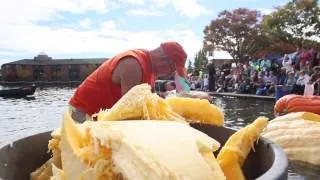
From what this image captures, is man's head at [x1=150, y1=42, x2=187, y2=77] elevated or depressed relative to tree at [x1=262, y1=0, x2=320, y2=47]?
depressed

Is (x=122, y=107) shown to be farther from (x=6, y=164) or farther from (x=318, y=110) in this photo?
(x=318, y=110)

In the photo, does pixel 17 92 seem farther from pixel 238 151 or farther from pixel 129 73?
pixel 238 151

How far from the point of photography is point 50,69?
91.8 meters

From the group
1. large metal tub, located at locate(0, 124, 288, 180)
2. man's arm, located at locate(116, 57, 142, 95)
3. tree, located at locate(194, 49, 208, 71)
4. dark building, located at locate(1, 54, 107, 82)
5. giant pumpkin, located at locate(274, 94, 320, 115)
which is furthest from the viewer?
dark building, located at locate(1, 54, 107, 82)

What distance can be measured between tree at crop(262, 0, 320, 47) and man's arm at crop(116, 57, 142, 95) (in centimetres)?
4193

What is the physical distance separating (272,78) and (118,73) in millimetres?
23313

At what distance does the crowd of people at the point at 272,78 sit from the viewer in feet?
65.9

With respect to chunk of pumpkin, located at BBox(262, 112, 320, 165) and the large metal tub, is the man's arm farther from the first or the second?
chunk of pumpkin, located at BBox(262, 112, 320, 165)

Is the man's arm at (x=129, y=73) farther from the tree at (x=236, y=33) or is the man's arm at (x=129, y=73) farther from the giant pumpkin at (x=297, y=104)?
the tree at (x=236, y=33)

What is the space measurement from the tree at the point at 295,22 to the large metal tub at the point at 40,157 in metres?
43.1

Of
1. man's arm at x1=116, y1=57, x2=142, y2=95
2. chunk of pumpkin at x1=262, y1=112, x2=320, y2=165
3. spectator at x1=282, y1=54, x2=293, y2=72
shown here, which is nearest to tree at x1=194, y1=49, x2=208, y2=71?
spectator at x1=282, y1=54, x2=293, y2=72

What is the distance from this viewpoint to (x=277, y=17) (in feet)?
154

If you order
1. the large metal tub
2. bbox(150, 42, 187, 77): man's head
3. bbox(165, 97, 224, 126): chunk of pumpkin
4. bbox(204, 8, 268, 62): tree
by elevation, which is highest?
bbox(204, 8, 268, 62): tree

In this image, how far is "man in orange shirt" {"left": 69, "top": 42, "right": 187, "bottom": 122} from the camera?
3357mm
